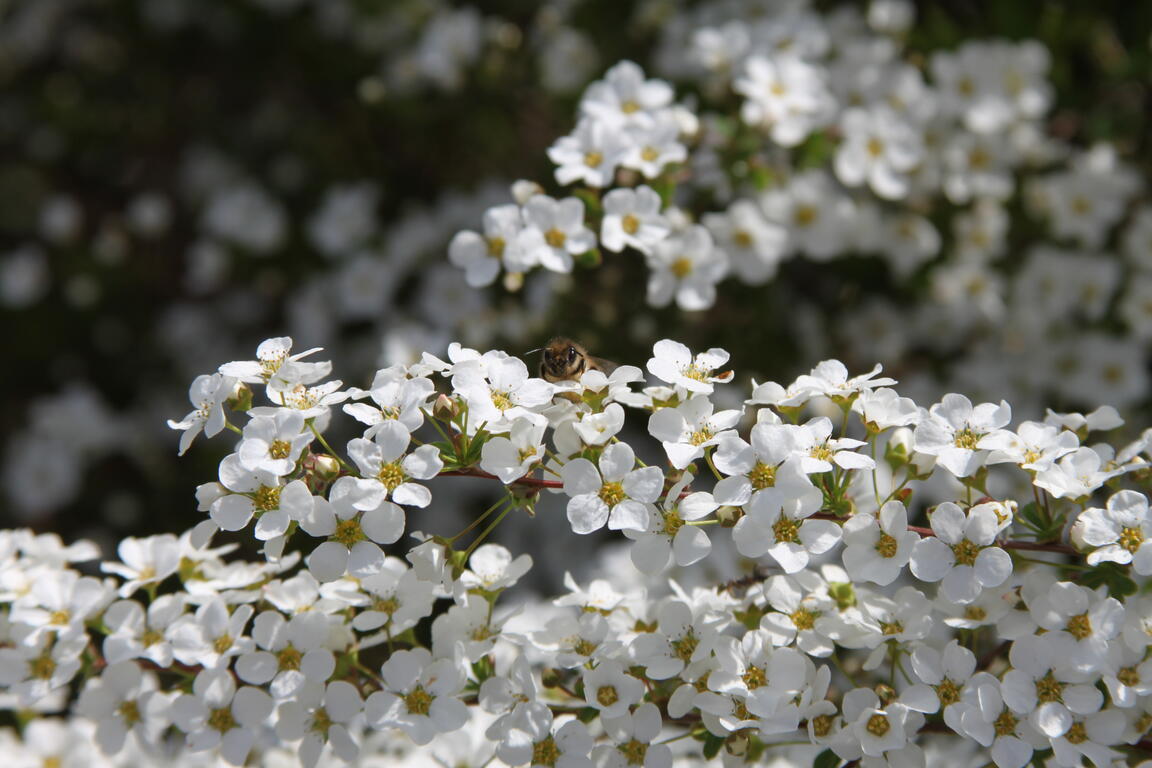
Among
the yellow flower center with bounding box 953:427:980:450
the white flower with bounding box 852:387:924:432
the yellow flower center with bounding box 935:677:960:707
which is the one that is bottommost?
the yellow flower center with bounding box 935:677:960:707

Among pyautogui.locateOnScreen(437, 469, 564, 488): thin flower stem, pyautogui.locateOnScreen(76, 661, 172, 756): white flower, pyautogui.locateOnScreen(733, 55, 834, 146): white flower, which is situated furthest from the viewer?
pyautogui.locateOnScreen(733, 55, 834, 146): white flower

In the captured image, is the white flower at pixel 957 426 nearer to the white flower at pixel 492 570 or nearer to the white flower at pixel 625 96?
the white flower at pixel 492 570

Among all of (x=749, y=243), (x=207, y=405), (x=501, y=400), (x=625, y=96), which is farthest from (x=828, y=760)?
(x=625, y=96)

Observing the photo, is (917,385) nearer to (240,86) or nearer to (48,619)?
(48,619)

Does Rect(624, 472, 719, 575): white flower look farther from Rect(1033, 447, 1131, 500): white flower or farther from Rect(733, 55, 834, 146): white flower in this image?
Rect(733, 55, 834, 146): white flower

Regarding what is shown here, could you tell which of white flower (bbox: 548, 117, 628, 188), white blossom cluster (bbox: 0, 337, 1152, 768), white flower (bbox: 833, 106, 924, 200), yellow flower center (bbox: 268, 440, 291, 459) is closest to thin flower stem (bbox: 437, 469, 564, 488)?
white blossom cluster (bbox: 0, 337, 1152, 768)

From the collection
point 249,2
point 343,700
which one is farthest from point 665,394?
point 249,2

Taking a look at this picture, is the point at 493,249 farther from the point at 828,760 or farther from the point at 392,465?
the point at 828,760
